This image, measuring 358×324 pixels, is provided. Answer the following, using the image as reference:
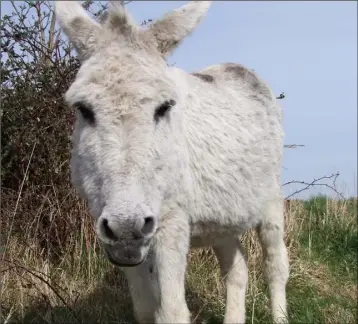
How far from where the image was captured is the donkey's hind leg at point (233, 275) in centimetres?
460

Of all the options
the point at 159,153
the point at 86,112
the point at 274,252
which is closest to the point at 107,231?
the point at 159,153

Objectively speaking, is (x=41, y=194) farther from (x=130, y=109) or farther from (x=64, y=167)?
(x=130, y=109)

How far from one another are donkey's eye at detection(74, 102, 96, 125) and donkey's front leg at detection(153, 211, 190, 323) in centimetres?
70

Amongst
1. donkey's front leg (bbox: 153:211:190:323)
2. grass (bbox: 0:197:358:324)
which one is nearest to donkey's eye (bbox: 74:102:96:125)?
donkey's front leg (bbox: 153:211:190:323)

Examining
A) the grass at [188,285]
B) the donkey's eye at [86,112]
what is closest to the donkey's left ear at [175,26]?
the donkey's eye at [86,112]

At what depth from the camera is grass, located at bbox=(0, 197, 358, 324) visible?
4449 millimetres

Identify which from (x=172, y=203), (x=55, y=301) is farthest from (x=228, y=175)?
(x=55, y=301)

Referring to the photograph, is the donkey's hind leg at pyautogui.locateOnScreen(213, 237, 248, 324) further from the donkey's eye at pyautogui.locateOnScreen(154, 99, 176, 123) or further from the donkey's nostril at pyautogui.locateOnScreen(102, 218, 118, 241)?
the donkey's nostril at pyautogui.locateOnScreen(102, 218, 118, 241)

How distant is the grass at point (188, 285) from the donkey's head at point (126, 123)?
1.24 m

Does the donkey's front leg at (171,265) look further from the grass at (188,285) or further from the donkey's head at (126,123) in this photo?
the grass at (188,285)

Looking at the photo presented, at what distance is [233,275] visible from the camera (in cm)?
480

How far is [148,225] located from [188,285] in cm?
249

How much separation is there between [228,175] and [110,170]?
124 centimetres

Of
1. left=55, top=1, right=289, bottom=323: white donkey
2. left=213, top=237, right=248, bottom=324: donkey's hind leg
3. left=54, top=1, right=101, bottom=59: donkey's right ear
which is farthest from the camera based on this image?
left=213, top=237, right=248, bottom=324: donkey's hind leg
